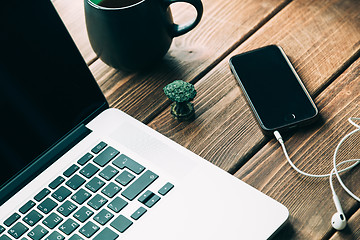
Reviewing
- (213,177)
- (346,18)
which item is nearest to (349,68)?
(346,18)

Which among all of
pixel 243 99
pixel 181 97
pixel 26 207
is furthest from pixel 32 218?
pixel 243 99

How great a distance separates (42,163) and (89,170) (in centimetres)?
8

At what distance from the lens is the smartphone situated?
744 millimetres

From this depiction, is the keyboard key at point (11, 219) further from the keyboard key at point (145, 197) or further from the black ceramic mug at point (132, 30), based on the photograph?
the black ceramic mug at point (132, 30)

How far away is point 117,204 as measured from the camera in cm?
66

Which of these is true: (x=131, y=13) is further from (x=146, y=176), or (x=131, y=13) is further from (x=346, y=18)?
(x=346, y=18)

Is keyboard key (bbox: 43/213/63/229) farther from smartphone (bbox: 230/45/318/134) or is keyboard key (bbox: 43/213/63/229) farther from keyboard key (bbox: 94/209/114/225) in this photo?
smartphone (bbox: 230/45/318/134)

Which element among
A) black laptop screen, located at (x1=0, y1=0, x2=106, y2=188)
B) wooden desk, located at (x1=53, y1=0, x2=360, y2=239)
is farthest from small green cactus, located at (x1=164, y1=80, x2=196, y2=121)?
black laptop screen, located at (x1=0, y1=0, x2=106, y2=188)

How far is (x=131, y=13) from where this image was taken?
74 centimetres

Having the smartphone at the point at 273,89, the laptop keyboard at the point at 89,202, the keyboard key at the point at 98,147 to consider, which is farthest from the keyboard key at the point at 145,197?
the smartphone at the point at 273,89

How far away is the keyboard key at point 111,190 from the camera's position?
2.19 feet

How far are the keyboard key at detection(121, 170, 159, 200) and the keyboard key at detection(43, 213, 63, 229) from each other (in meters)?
0.10

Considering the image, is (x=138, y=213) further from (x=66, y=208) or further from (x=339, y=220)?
(x=339, y=220)

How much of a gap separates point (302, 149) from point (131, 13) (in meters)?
0.36
